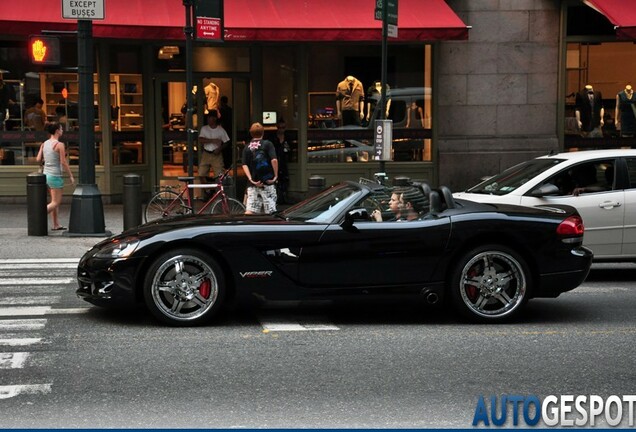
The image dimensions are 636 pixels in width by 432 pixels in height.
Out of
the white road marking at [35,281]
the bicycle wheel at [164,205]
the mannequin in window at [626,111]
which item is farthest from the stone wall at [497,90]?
the white road marking at [35,281]

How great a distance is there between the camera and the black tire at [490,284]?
8.40m

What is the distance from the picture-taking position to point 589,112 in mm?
19562

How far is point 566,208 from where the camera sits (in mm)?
9289

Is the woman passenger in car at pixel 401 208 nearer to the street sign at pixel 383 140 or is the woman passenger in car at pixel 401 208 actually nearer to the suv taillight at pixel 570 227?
the suv taillight at pixel 570 227

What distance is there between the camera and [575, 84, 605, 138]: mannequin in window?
19516mm

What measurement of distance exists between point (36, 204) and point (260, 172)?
11.2 feet

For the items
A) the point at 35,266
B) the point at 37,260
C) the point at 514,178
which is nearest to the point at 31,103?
the point at 37,260

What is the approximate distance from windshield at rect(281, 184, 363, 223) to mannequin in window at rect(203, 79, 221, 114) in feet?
34.6

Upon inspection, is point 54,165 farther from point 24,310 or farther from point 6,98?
point 24,310

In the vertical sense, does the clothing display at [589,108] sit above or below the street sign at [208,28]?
below

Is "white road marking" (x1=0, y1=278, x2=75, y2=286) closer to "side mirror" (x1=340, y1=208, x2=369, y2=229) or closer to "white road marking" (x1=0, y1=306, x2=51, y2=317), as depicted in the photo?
A: "white road marking" (x1=0, y1=306, x2=51, y2=317)

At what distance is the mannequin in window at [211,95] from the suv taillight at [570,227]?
38.5ft

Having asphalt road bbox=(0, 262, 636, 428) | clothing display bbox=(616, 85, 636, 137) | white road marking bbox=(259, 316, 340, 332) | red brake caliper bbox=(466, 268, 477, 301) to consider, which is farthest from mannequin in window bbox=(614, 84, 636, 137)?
white road marking bbox=(259, 316, 340, 332)

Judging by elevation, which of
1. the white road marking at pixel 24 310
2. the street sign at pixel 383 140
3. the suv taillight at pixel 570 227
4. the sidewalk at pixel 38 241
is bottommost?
the white road marking at pixel 24 310
